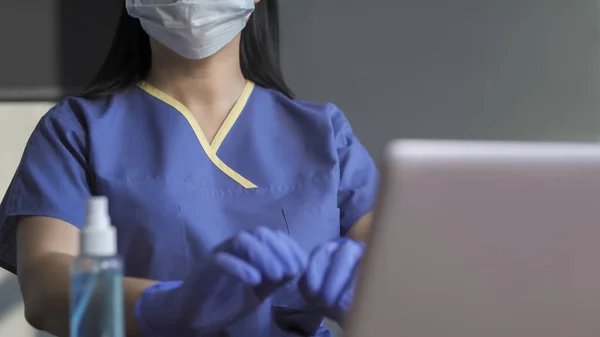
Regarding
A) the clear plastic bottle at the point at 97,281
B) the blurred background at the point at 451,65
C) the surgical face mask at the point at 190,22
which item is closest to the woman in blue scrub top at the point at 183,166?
the surgical face mask at the point at 190,22

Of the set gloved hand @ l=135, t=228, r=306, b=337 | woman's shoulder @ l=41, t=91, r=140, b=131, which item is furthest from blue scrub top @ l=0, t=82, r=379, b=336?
gloved hand @ l=135, t=228, r=306, b=337

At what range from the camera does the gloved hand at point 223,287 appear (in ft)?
1.79

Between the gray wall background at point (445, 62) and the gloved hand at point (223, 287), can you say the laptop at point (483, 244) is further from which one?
the gray wall background at point (445, 62)

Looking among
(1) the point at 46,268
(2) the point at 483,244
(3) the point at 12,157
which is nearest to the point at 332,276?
(2) the point at 483,244

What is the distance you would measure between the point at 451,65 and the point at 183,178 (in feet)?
2.65

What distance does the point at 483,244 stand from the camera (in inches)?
15.8

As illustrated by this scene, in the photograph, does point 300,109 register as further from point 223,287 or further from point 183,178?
point 223,287

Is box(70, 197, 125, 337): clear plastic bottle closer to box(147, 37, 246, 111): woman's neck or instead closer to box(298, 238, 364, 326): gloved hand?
box(298, 238, 364, 326): gloved hand

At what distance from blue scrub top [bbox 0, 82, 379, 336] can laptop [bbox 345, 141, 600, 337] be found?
0.49 metres

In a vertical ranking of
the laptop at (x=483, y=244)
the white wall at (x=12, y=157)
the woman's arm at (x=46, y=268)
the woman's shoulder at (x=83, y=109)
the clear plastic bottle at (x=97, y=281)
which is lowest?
the white wall at (x=12, y=157)

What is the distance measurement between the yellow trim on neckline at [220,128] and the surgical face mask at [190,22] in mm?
68

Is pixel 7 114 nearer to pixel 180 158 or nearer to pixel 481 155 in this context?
pixel 180 158

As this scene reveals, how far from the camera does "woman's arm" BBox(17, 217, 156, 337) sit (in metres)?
0.82

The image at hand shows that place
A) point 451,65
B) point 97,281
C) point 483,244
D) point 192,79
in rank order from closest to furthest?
point 483,244 < point 97,281 < point 192,79 < point 451,65
